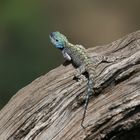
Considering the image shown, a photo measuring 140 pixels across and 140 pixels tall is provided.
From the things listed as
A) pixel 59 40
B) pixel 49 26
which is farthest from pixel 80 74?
pixel 49 26

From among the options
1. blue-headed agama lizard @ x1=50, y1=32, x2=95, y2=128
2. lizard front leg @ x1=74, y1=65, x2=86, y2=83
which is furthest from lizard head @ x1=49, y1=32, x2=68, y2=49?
lizard front leg @ x1=74, y1=65, x2=86, y2=83

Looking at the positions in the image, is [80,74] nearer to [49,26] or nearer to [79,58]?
[79,58]

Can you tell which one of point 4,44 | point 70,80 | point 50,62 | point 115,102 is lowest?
point 115,102

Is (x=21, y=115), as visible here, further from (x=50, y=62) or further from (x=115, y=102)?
(x=50, y=62)

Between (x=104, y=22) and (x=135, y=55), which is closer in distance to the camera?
(x=135, y=55)

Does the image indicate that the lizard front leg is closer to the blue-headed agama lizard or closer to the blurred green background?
the blue-headed agama lizard

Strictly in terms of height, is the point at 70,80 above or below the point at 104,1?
below

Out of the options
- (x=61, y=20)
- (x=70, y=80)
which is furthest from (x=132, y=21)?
(x=70, y=80)
